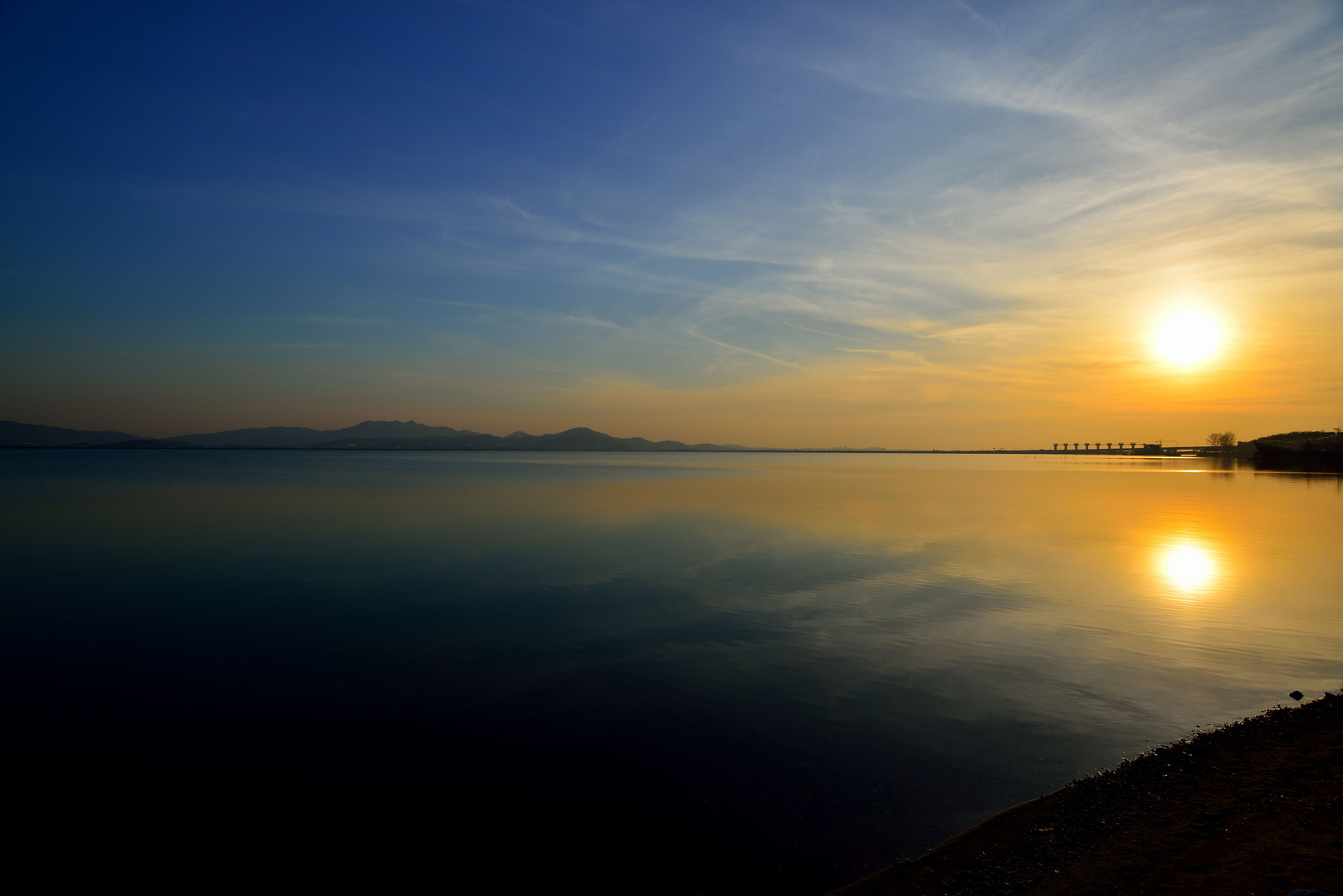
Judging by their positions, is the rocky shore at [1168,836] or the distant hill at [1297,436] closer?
the rocky shore at [1168,836]

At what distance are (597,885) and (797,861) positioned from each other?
192 centimetres

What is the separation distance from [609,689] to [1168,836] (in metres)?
7.17

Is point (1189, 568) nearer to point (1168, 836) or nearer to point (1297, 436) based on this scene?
point (1168, 836)

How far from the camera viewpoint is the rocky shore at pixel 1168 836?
506cm

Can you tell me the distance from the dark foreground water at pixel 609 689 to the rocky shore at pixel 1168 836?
0.56 metres

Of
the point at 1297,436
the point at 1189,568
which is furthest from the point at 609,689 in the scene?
the point at 1297,436

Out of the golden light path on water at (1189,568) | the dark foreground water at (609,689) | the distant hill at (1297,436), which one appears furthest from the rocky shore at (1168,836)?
the distant hill at (1297,436)

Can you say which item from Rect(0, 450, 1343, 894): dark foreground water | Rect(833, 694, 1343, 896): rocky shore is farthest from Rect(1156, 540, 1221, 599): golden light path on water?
Rect(833, 694, 1343, 896): rocky shore

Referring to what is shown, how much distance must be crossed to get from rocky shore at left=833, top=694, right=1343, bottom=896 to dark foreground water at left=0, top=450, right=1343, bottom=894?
56cm

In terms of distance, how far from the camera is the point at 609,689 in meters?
10.2

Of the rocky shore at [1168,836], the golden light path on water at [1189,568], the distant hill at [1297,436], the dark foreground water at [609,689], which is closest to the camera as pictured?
the rocky shore at [1168,836]

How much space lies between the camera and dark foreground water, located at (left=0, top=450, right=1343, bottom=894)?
649 cm

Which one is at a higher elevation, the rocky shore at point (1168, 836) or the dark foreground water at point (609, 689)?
the rocky shore at point (1168, 836)

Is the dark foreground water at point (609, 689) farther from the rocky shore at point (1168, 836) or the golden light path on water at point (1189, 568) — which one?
the rocky shore at point (1168, 836)
